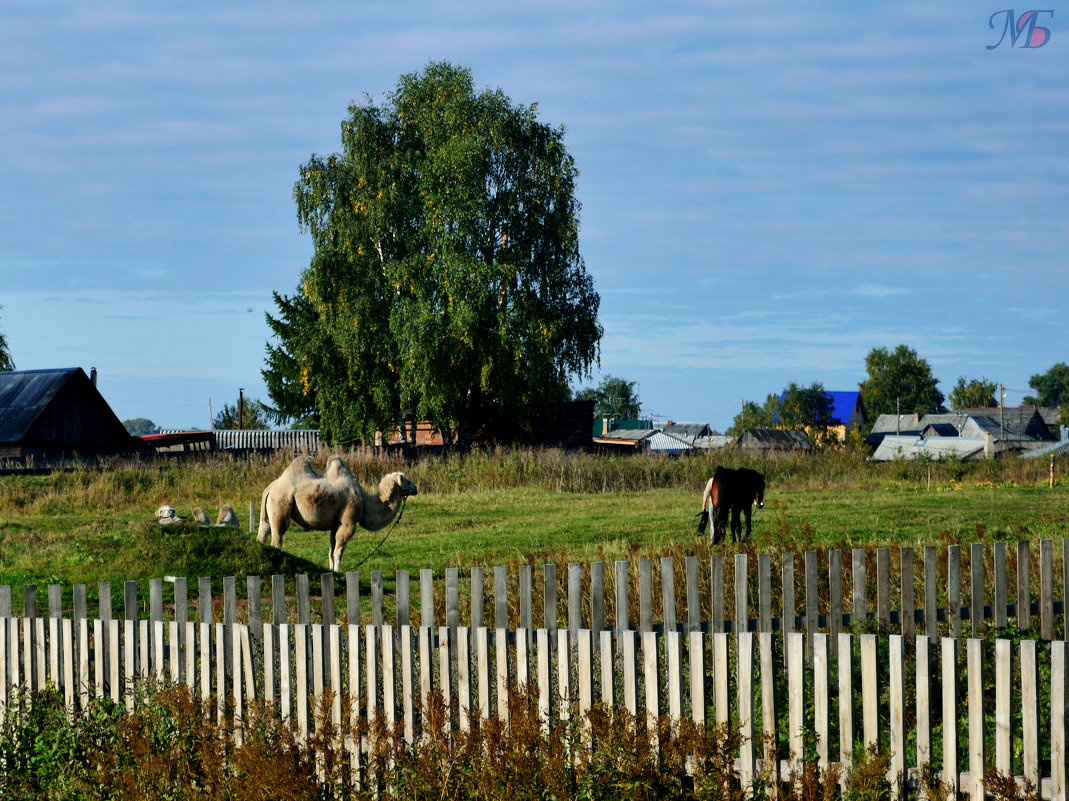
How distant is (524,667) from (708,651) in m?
3.06

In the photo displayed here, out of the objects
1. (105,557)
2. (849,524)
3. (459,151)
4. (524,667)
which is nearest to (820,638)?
(524,667)

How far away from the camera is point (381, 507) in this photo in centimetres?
1697

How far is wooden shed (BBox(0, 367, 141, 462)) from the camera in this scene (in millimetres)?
42781

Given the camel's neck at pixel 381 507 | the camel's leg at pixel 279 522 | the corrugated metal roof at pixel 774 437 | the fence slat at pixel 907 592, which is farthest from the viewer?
the corrugated metal roof at pixel 774 437

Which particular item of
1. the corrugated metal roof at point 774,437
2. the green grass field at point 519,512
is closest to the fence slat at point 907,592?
the green grass field at point 519,512

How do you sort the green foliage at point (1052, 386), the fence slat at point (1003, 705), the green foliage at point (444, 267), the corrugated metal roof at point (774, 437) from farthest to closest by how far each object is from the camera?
the green foliage at point (1052, 386), the corrugated metal roof at point (774, 437), the green foliage at point (444, 267), the fence slat at point (1003, 705)

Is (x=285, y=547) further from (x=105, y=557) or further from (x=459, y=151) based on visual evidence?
(x=459, y=151)

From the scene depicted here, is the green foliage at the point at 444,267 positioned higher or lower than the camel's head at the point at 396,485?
higher

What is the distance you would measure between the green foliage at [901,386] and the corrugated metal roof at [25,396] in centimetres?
10021

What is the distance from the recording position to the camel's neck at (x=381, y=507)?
16.8 m

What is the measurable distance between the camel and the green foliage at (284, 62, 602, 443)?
2478cm

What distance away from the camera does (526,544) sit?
17.8 m

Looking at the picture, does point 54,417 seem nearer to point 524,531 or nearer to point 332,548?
point 524,531

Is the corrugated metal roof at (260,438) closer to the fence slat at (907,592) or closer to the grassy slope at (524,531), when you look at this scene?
the grassy slope at (524,531)
